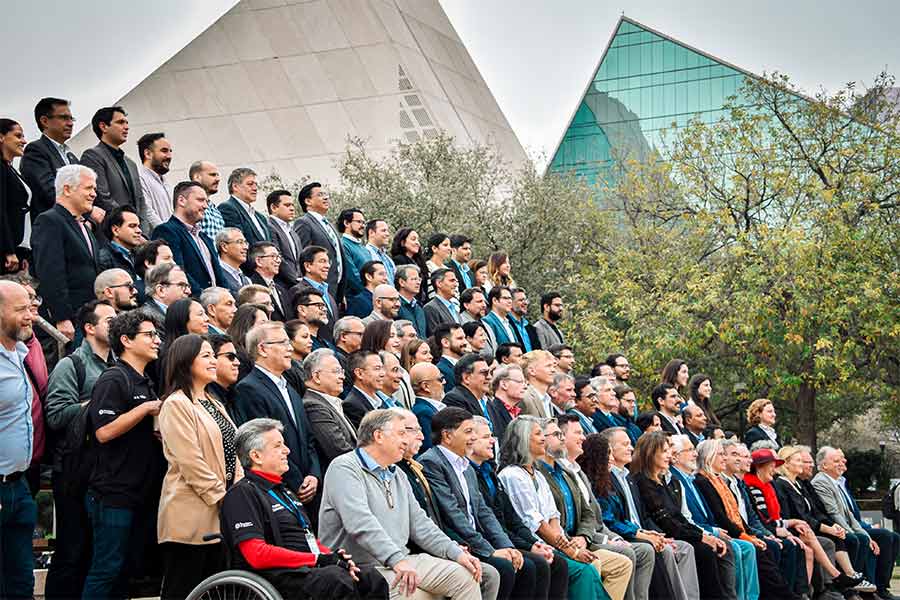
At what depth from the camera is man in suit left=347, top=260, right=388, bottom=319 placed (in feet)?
38.8

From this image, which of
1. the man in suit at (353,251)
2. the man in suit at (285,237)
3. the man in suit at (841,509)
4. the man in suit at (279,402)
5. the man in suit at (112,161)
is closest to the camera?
the man in suit at (279,402)

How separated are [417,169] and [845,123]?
8205 millimetres

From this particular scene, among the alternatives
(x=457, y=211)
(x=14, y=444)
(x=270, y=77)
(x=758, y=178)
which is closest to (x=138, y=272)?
(x=14, y=444)

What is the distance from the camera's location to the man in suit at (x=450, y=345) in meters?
10.7

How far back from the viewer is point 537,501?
29.5 feet

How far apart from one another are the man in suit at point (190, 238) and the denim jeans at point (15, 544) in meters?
3.28

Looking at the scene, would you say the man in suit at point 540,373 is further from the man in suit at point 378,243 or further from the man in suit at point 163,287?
the man in suit at point 163,287

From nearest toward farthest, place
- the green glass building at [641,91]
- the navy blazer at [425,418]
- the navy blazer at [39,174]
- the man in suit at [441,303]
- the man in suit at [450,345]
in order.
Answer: the navy blazer at [425,418], the navy blazer at [39,174], the man in suit at [450,345], the man in suit at [441,303], the green glass building at [641,91]

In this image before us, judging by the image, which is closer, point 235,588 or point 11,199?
point 235,588

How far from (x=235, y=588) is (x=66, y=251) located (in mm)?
3282

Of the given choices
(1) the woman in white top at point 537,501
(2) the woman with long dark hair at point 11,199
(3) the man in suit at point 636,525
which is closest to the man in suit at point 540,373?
(3) the man in suit at point 636,525

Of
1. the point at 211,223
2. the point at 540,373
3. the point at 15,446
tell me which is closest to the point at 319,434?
the point at 15,446

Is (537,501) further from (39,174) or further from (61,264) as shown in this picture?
(39,174)

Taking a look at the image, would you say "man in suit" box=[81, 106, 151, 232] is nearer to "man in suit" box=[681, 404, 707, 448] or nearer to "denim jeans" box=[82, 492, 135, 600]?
"denim jeans" box=[82, 492, 135, 600]
